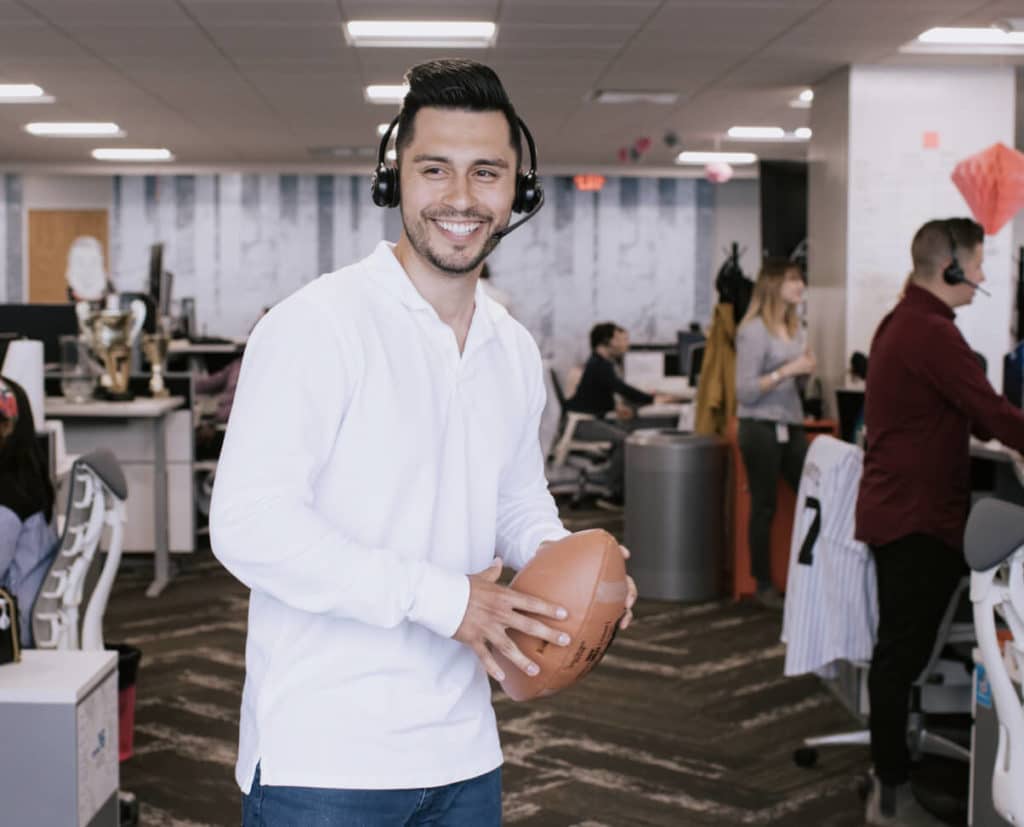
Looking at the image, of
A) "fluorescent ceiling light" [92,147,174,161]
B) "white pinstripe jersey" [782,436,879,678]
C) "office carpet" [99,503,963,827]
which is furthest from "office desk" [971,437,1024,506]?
"fluorescent ceiling light" [92,147,174,161]

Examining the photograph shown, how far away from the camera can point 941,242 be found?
11.6 feet

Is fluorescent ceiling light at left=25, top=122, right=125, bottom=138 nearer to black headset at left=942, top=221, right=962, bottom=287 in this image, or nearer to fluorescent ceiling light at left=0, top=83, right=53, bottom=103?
fluorescent ceiling light at left=0, top=83, right=53, bottom=103

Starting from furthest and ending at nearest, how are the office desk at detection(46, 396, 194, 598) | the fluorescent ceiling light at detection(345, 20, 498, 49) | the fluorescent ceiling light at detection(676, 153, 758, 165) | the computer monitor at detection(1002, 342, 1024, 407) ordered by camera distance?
the fluorescent ceiling light at detection(676, 153, 758, 165)
the office desk at detection(46, 396, 194, 598)
the fluorescent ceiling light at detection(345, 20, 498, 49)
the computer monitor at detection(1002, 342, 1024, 407)

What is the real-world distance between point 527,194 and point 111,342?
17.1ft

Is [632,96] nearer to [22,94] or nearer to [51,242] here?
[22,94]

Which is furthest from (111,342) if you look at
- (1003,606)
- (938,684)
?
(1003,606)

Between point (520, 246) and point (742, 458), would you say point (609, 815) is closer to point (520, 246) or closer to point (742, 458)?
point (742, 458)

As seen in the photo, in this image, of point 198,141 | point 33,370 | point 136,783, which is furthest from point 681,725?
point 198,141

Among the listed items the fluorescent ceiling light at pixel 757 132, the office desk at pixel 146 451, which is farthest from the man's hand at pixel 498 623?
the fluorescent ceiling light at pixel 757 132

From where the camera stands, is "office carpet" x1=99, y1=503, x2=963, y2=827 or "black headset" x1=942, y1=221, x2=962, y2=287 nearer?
"black headset" x1=942, y1=221, x2=962, y2=287

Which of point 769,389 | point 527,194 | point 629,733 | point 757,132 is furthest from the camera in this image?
point 757,132

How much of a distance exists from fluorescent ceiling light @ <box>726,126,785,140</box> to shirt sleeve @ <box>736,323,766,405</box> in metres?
4.30

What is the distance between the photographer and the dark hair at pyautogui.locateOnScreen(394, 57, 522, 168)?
1.49 metres

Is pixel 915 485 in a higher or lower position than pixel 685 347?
lower
